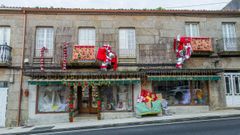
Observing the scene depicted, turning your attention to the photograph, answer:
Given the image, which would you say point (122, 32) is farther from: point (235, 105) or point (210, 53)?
point (235, 105)

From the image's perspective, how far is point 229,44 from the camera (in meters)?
12.6

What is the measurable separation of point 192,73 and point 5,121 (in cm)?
1225

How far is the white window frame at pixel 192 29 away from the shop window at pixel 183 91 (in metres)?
Answer: 3.52

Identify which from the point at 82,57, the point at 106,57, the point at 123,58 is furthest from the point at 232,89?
the point at 82,57

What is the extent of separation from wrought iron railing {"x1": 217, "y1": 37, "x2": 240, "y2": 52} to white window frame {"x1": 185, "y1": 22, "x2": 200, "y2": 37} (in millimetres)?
1640

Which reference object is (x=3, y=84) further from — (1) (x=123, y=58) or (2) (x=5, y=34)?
(1) (x=123, y=58)

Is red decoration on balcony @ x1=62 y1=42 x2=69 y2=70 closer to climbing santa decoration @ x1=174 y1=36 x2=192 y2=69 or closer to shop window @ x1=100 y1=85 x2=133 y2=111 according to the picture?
shop window @ x1=100 y1=85 x2=133 y2=111

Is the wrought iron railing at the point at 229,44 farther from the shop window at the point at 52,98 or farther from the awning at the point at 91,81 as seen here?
the shop window at the point at 52,98

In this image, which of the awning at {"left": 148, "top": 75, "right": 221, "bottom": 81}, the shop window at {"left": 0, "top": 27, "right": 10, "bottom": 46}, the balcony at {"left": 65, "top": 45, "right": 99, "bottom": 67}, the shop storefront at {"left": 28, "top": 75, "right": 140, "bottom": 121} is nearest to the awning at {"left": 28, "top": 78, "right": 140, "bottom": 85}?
the shop storefront at {"left": 28, "top": 75, "right": 140, "bottom": 121}

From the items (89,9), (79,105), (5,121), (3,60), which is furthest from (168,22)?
(5,121)

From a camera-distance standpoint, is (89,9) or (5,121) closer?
(5,121)

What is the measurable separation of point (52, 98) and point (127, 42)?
634 cm

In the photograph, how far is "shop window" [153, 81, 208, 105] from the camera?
39.3 ft

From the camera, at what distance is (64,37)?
12.0 m
